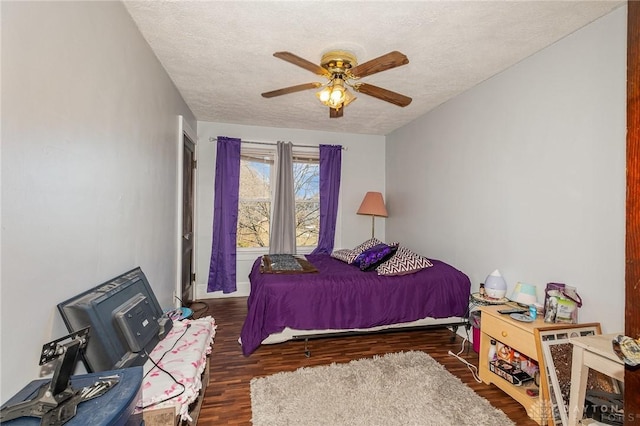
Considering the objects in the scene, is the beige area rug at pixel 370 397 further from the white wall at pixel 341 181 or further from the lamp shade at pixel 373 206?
the white wall at pixel 341 181

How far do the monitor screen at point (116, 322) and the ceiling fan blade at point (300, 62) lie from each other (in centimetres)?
164

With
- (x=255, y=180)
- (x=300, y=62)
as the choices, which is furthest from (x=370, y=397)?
(x=255, y=180)

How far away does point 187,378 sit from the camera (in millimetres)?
1354

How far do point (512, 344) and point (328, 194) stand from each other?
3.11 meters

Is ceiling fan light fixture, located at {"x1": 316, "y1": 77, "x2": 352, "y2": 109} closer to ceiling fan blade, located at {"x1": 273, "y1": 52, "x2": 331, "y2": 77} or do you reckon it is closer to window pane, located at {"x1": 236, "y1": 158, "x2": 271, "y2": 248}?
ceiling fan blade, located at {"x1": 273, "y1": 52, "x2": 331, "y2": 77}

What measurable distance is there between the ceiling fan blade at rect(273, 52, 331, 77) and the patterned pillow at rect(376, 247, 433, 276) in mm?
1866

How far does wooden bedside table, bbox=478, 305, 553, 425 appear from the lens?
5.88 feet

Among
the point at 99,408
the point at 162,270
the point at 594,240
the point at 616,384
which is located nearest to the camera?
the point at 99,408

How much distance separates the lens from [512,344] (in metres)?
1.94

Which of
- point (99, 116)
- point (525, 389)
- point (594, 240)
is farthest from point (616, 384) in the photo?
point (99, 116)

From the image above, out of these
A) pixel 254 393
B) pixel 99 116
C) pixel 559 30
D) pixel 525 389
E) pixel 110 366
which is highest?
pixel 559 30

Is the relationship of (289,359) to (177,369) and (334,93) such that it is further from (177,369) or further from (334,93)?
(334,93)

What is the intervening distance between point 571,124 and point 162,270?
11.2 ft

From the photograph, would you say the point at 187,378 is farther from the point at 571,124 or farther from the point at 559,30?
the point at 559,30
